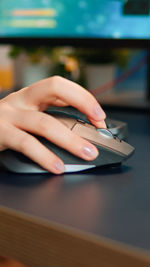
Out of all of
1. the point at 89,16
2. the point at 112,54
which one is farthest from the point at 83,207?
the point at 112,54

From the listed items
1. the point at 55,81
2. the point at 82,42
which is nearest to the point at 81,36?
the point at 82,42

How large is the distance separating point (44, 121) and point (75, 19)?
444 mm

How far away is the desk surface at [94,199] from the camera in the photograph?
0.25 metres

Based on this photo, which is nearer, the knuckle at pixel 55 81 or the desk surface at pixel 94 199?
the desk surface at pixel 94 199

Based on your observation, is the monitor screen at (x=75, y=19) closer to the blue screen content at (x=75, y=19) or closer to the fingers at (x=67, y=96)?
the blue screen content at (x=75, y=19)

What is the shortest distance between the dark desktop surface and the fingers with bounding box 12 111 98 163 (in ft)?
0.08

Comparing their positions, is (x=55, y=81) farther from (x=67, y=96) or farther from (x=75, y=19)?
(x=75, y=19)

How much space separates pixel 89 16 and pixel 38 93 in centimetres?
39

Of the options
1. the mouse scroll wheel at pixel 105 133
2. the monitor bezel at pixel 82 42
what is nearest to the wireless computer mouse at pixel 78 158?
the mouse scroll wheel at pixel 105 133

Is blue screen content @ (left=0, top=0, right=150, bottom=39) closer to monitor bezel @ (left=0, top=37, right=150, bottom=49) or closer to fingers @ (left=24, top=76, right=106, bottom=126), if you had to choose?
monitor bezel @ (left=0, top=37, right=150, bottom=49)

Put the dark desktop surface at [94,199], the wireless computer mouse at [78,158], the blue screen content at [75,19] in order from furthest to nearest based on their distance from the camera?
the blue screen content at [75,19] < the wireless computer mouse at [78,158] < the dark desktop surface at [94,199]

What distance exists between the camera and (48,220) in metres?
0.26

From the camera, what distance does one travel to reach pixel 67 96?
36 centimetres

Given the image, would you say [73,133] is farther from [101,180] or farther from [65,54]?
[65,54]
